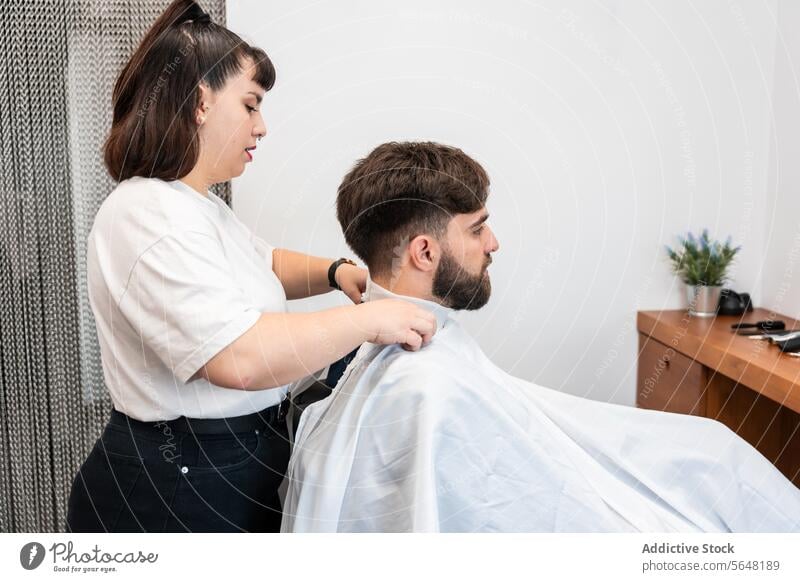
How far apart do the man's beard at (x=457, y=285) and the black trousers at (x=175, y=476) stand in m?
0.38

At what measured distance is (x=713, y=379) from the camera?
1971mm

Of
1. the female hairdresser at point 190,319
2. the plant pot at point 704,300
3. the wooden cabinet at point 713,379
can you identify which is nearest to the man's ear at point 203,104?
the female hairdresser at point 190,319

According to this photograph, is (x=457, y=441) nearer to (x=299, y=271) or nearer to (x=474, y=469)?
(x=474, y=469)

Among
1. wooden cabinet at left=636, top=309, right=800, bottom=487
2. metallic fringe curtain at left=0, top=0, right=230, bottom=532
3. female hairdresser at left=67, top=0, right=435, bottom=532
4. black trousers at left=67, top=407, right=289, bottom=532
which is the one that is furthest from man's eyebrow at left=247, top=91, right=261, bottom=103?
wooden cabinet at left=636, top=309, right=800, bottom=487

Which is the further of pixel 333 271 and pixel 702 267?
pixel 702 267

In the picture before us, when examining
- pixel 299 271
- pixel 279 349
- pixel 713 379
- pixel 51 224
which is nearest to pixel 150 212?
pixel 279 349

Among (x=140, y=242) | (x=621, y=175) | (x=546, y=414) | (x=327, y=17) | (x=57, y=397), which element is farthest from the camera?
(x=621, y=175)

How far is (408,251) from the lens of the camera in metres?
1.29

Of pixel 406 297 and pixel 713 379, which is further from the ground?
pixel 406 297

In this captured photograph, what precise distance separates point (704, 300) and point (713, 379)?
279mm

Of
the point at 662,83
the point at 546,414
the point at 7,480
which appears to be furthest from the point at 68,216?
the point at 662,83

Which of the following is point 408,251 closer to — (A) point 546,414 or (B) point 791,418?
(A) point 546,414

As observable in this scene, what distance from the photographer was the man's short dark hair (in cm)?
126
